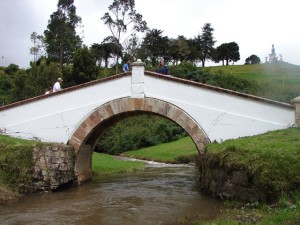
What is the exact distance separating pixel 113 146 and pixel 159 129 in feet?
14.1

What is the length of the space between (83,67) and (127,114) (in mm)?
25291

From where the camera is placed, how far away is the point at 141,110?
13.9 metres

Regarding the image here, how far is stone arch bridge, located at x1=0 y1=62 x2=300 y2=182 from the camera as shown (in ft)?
42.3

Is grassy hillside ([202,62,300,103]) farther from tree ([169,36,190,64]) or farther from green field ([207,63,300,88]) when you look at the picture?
tree ([169,36,190,64])

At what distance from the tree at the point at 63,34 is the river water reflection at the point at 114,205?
42340mm

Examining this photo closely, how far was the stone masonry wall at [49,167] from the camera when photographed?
12211 millimetres

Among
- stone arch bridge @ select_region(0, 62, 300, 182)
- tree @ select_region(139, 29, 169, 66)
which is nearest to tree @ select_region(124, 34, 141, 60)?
tree @ select_region(139, 29, 169, 66)

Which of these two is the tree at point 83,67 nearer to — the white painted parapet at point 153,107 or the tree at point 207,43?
Answer: the white painted parapet at point 153,107

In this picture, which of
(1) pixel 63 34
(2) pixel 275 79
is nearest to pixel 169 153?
(2) pixel 275 79

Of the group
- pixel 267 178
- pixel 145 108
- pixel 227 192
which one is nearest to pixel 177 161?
pixel 145 108

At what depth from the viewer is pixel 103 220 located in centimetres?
877

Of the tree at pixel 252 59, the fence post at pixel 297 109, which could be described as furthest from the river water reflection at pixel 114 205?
the tree at pixel 252 59

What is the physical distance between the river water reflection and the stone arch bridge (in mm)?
1679

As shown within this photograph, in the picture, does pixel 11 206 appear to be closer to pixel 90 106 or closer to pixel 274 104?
pixel 90 106
